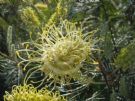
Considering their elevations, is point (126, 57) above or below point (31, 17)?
below

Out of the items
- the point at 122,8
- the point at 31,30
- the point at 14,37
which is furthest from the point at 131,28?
the point at 14,37

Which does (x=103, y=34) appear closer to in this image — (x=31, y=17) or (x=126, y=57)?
(x=126, y=57)

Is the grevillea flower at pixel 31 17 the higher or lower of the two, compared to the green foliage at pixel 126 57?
higher

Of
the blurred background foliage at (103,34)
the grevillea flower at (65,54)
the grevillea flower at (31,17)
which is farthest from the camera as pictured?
the grevillea flower at (31,17)

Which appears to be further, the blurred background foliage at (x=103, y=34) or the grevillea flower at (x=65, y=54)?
the blurred background foliage at (x=103, y=34)

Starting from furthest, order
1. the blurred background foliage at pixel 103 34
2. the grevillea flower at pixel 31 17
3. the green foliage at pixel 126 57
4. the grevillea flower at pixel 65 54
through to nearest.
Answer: the grevillea flower at pixel 31 17 < the blurred background foliage at pixel 103 34 < the green foliage at pixel 126 57 < the grevillea flower at pixel 65 54

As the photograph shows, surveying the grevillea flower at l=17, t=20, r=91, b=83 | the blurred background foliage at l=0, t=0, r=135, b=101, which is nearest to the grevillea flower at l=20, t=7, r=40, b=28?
the blurred background foliage at l=0, t=0, r=135, b=101

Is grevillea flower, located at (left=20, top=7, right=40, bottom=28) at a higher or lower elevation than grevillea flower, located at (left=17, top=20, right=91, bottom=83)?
higher

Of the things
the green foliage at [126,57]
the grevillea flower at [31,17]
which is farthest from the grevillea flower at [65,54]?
the grevillea flower at [31,17]

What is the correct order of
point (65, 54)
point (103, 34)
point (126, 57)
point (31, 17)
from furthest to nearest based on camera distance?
point (31, 17), point (103, 34), point (126, 57), point (65, 54)

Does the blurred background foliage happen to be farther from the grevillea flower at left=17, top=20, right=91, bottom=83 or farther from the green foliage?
the grevillea flower at left=17, top=20, right=91, bottom=83

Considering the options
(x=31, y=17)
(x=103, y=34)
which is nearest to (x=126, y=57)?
(x=103, y=34)

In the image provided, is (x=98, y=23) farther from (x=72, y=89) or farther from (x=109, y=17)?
(x=72, y=89)

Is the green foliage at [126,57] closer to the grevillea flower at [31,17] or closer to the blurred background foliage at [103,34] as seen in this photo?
the blurred background foliage at [103,34]
